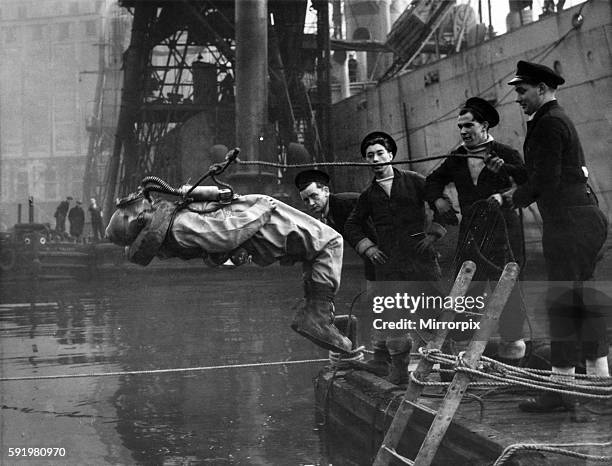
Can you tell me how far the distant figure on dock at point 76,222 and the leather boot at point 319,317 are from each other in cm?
1651

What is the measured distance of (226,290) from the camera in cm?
1484

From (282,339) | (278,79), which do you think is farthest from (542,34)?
(282,339)

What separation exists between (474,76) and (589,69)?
3.13 meters

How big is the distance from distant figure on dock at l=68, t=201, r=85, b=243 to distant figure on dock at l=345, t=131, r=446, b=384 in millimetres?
15806

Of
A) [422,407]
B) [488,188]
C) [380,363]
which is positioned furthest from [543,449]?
[380,363]

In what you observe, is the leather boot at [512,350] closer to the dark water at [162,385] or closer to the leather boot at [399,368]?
the leather boot at [399,368]

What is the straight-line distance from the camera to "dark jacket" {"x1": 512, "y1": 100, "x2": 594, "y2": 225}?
11.1 feet

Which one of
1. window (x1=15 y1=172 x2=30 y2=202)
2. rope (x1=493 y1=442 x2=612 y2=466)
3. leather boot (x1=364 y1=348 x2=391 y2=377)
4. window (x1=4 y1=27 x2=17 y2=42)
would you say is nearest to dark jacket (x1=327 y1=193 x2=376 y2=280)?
leather boot (x1=364 y1=348 x2=391 y2=377)

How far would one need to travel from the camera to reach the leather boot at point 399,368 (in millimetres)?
4254

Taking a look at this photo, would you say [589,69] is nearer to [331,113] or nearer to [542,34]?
[542,34]

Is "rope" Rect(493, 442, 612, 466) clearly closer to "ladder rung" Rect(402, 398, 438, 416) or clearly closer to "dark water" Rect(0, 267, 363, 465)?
"ladder rung" Rect(402, 398, 438, 416)

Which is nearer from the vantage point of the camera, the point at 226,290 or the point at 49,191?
the point at 226,290

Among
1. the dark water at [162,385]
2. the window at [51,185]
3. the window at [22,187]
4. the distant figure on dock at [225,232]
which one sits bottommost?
the dark water at [162,385]

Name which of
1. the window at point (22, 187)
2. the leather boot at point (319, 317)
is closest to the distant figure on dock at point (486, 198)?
the leather boot at point (319, 317)
